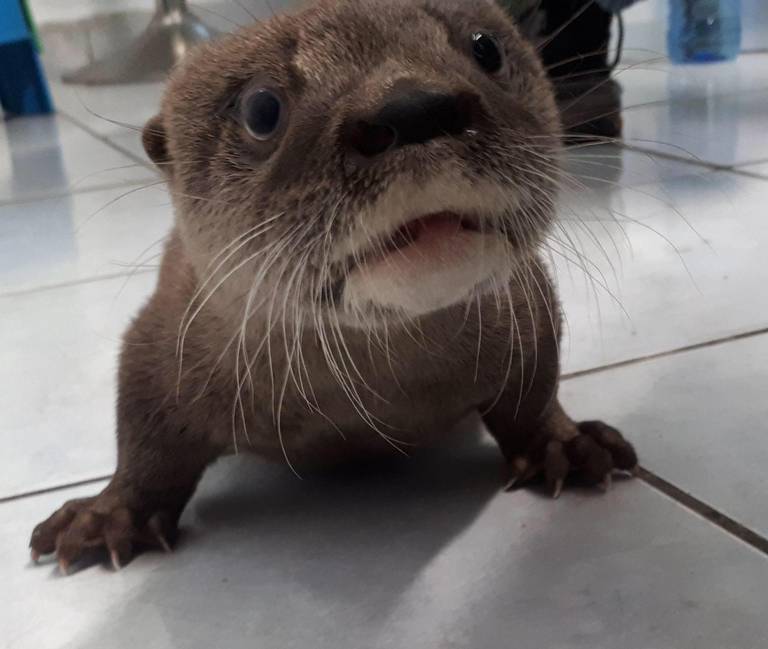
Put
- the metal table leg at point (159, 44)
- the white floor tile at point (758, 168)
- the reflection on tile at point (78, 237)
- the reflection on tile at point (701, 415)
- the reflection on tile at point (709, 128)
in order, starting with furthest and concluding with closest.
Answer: the metal table leg at point (159, 44)
the reflection on tile at point (709, 128)
the white floor tile at point (758, 168)
the reflection on tile at point (78, 237)
the reflection on tile at point (701, 415)

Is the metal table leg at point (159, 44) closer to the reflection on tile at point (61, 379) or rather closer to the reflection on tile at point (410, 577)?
the reflection on tile at point (61, 379)

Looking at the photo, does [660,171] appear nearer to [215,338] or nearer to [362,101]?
[215,338]

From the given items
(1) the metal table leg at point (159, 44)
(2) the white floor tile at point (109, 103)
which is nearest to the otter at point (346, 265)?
(2) the white floor tile at point (109, 103)

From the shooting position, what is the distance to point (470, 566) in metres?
1.08

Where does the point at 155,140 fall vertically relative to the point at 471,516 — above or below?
above

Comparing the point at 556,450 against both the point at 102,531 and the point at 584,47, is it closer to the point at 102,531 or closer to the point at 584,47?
the point at 102,531

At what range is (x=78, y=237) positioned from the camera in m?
2.58

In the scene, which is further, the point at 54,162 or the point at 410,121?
the point at 54,162

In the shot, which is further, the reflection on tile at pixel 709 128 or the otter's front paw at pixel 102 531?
the reflection on tile at pixel 709 128

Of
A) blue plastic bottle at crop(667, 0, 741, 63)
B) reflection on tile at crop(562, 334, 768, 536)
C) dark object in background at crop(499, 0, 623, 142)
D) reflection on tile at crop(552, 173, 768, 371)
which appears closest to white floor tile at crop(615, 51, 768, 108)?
blue plastic bottle at crop(667, 0, 741, 63)

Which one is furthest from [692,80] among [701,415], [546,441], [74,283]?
[546,441]

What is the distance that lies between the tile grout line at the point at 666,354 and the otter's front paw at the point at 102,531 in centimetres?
64

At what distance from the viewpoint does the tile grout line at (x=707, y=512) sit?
3.49 feet

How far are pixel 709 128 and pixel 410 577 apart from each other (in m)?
2.40
